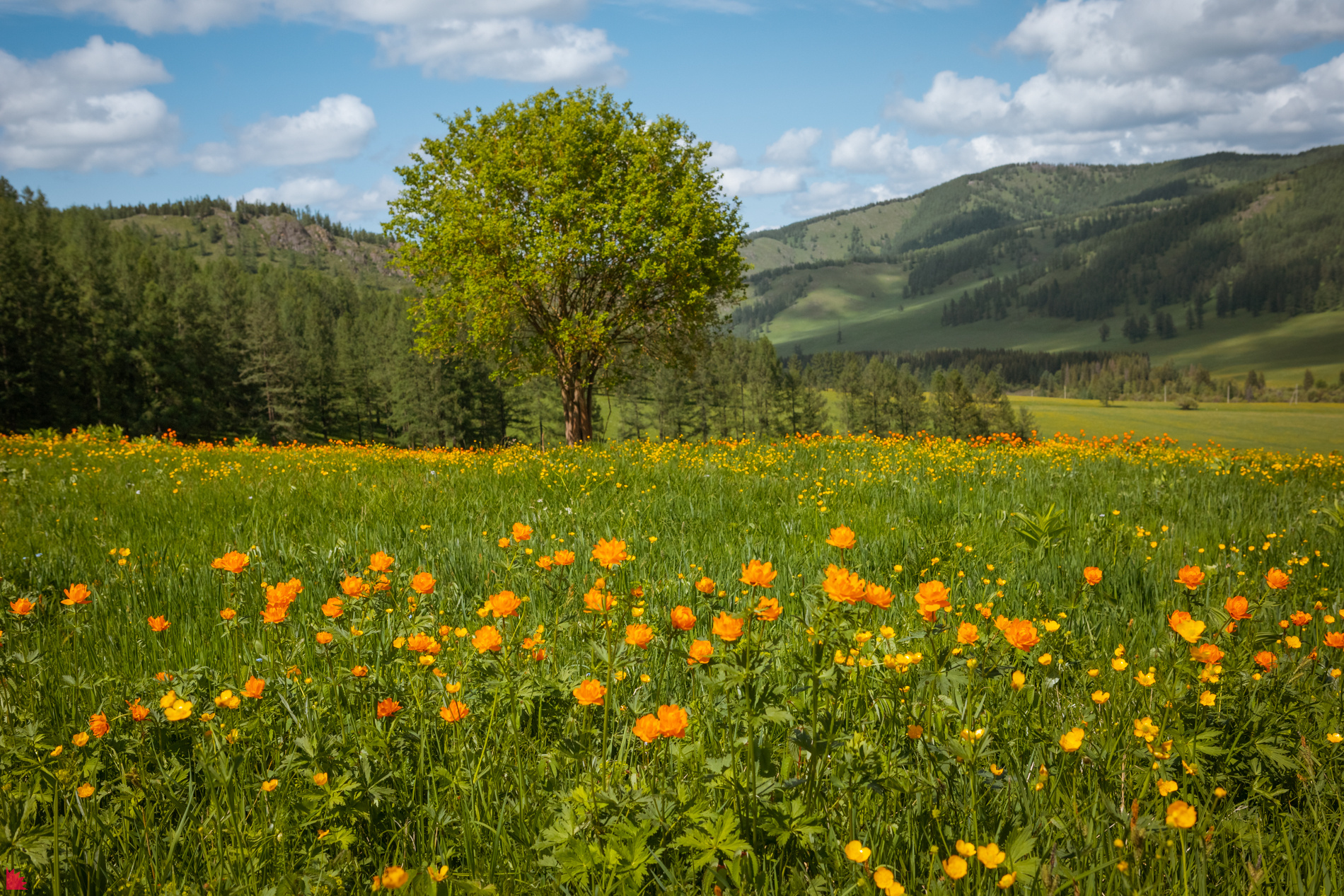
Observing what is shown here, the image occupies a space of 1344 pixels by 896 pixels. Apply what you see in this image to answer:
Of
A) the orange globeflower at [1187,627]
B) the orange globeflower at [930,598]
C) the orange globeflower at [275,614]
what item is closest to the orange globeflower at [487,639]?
the orange globeflower at [275,614]

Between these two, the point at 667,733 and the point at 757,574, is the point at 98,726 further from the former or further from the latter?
the point at 757,574

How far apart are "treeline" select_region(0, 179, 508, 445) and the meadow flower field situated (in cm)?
4202

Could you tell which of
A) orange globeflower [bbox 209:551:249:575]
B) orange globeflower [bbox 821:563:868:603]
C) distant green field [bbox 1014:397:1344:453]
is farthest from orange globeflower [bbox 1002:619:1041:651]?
distant green field [bbox 1014:397:1344:453]

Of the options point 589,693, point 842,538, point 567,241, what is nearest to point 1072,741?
point 842,538

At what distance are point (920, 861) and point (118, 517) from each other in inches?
307

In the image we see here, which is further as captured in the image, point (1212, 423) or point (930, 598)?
point (1212, 423)

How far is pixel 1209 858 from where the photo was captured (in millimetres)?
2053

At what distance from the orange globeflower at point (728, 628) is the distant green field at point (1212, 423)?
18427 mm

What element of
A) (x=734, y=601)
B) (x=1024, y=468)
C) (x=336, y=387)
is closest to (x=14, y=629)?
(x=734, y=601)

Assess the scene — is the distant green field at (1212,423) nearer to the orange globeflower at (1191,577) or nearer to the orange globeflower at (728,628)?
the orange globeflower at (1191,577)

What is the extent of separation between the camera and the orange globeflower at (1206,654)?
2195 millimetres

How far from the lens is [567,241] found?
63.9 feet

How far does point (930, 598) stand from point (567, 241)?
62.8 ft

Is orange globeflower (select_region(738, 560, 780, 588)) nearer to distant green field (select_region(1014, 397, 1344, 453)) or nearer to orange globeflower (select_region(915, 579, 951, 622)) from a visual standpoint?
orange globeflower (select_region(915, 579, 951, 622))
